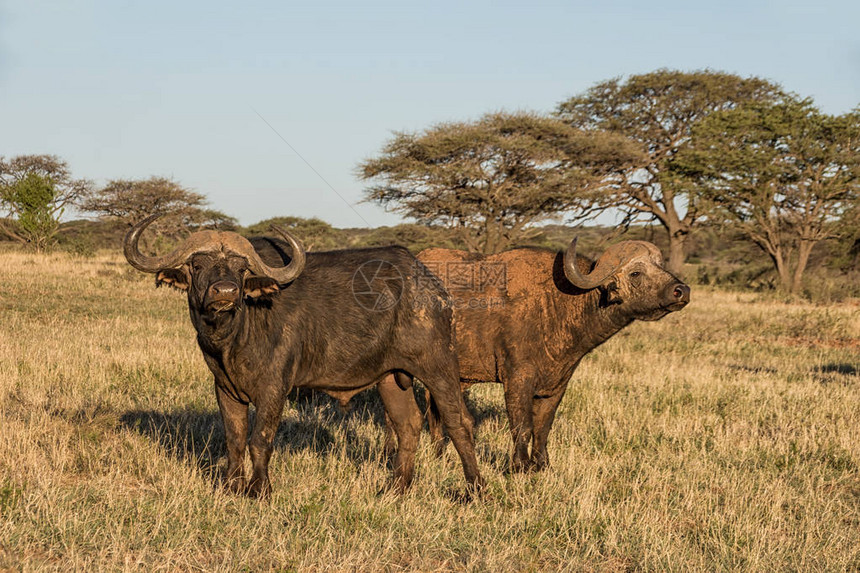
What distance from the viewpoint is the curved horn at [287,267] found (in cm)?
451

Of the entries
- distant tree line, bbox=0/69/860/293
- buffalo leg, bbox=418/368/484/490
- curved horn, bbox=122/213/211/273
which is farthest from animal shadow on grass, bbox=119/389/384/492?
distant tree line, bbox=0/69/860/293

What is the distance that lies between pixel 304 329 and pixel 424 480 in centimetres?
152

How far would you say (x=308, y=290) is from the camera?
4.98m

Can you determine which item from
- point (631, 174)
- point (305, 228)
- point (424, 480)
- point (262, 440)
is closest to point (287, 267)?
point (262, 440)

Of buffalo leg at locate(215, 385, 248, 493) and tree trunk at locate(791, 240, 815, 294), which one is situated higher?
tree trunk at locate(791, 240, 815, 294)

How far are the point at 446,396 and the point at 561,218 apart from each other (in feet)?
85.9

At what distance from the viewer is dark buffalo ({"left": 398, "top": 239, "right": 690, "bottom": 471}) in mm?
6016

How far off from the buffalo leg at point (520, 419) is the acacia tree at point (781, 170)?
82.8 feet

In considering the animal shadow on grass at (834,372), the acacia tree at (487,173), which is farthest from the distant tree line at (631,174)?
the animal shadow on grass at (834,372)

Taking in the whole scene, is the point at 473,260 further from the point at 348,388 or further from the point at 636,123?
the point at 636,123

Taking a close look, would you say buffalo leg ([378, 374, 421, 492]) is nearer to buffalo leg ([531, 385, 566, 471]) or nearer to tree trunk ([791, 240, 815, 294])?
buffalo leg ([531, 385, 566, 471])

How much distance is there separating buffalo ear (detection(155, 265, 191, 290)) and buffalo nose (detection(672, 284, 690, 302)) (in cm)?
371

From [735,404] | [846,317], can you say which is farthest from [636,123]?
[735,404]

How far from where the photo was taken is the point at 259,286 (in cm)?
449
